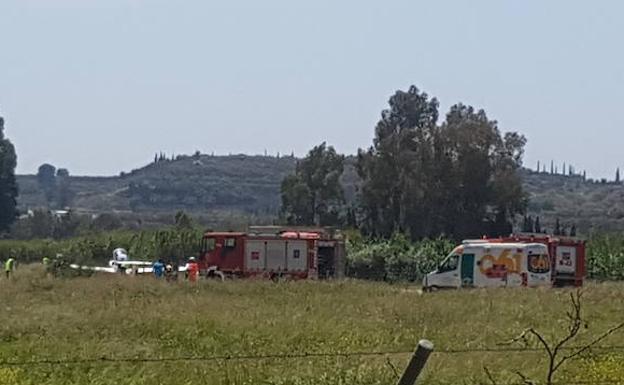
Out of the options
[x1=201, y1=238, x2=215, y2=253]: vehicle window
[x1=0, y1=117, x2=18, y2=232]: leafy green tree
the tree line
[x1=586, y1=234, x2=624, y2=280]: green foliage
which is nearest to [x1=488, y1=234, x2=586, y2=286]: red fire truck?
[x1=201, y1=238, x2=215, y2=253]: vehicle window

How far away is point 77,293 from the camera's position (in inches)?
1309

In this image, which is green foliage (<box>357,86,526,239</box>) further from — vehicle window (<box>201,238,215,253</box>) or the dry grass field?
the dry grass field

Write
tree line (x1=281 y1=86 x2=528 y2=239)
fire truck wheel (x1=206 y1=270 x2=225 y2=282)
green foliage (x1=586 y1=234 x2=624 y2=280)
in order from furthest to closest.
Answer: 1. tree line (x1=281 y1=86 x2=528 y2=239)
2. green foliage (x1=586 y1=234 x2=624 y2=280)
3. fire truck wheel (x1=206 y1=270 x2=225 y2=282)

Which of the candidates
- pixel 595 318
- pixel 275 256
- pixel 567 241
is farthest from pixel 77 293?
pixel 567 241

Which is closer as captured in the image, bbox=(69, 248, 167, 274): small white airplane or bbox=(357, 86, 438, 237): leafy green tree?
bbox=(69, 248, 167, 274): small white airplane

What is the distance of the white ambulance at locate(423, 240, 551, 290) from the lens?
42.1m

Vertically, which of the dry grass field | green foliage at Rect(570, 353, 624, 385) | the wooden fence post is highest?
the wooden fence post

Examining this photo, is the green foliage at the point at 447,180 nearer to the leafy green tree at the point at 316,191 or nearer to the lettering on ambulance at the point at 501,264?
the leafy green tree at the point at 316,191

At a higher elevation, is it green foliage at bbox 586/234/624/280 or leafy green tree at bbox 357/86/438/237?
leafy green tree at bbox 357/86/438/237

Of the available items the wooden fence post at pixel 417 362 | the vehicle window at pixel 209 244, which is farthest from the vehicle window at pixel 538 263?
the wooden fence post at pixel 417 362

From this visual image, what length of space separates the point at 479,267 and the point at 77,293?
15.5 meters

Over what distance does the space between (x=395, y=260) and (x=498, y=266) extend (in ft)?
76.1

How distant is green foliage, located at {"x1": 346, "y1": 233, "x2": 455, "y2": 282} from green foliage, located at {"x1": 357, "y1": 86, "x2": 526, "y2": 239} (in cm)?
1393

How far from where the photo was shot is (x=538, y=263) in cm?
4247
